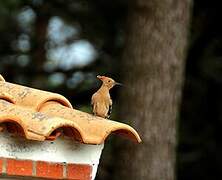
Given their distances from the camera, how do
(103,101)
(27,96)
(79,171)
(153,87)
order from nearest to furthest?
(79,171)
(27,96)
(103,101)
(153,87)

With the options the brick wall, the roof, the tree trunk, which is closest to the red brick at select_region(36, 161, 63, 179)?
the brick wall

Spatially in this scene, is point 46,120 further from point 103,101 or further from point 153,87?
point 153,87

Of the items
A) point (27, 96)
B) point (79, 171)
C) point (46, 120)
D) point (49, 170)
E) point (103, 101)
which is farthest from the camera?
point (103, 101)

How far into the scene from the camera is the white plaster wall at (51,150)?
3680 mm

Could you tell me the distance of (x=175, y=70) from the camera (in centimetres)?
811

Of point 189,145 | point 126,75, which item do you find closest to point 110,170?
Answer: point 189,145

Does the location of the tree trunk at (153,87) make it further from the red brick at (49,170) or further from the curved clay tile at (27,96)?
the red brick at (49,170)

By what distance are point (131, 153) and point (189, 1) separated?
1.58 metres

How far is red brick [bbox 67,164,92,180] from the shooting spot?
3900 millimetres

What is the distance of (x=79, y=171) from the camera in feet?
12.9

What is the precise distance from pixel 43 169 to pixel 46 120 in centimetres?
24


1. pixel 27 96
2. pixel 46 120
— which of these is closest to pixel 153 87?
pixel 27 96

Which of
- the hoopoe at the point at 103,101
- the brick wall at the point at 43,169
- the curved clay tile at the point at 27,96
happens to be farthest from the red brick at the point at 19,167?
the hoopoe at the point at 103,101

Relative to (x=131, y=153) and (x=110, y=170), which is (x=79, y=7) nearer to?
(x=110, y=170)
